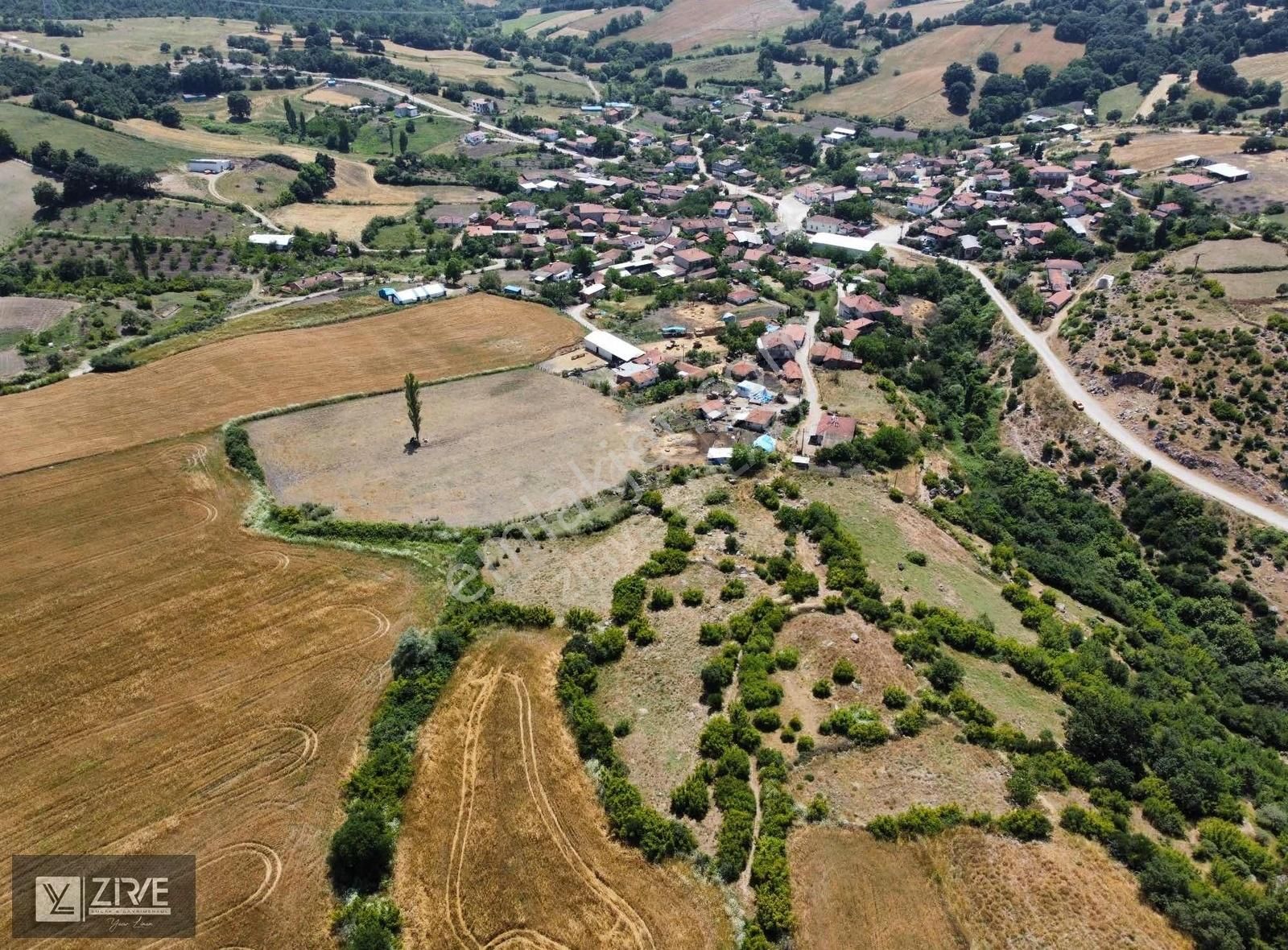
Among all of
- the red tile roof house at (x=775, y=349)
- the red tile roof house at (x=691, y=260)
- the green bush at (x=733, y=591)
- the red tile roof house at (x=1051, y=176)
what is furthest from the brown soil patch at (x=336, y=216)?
the red tile roof house at (x=1051, y=176)

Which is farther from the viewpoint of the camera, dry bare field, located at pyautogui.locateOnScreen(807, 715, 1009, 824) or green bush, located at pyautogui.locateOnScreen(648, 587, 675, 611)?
green bush, located at pyautogui.locateOnScreen(648, 587, 675, 611)

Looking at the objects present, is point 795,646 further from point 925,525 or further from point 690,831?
point 925,525

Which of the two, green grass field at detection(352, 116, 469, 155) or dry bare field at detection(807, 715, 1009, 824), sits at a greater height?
green grass field at detection(352, 116, 469, 155)

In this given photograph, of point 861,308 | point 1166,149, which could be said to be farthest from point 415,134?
point 1166,149

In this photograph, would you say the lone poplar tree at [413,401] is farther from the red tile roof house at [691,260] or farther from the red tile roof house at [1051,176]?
the red tile roof house at [1051,176]

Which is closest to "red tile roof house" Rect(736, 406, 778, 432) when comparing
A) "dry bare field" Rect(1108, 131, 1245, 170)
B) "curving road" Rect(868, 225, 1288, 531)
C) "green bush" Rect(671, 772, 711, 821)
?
"curving road" Rect(868, 225, 1288, 531)

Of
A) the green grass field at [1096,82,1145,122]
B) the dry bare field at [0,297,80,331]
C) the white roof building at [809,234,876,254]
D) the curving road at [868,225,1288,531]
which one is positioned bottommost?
the curving road at [868,225,1288,531]
